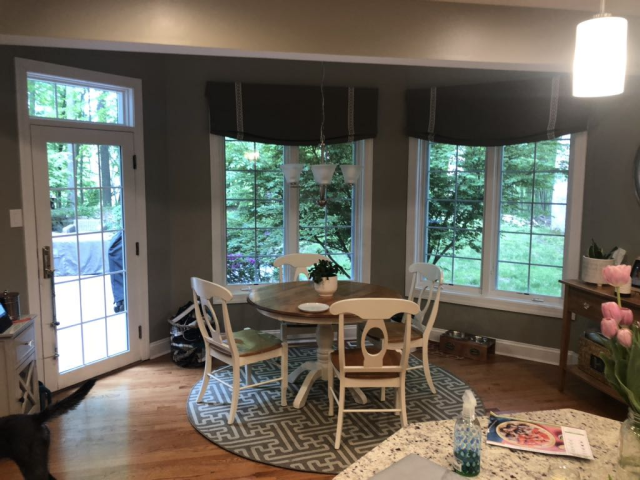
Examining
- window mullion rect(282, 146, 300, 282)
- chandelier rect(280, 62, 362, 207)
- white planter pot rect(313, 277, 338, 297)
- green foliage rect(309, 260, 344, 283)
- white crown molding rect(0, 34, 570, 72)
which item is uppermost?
white crown molding rect(0, 34, 570, 72)

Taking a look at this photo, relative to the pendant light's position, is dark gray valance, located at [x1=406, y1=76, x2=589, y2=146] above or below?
above

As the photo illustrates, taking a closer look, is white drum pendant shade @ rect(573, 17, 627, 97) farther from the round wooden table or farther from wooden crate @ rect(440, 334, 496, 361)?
wooden crate @ rect(440, 334, 496, 361)

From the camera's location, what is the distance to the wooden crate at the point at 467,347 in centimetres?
458

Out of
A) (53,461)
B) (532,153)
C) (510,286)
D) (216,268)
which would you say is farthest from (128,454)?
(532,153)

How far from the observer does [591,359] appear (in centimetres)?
371

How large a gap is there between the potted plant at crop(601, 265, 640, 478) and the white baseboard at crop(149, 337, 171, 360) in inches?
156

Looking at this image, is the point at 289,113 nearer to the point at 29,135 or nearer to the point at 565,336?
the point at 29,135

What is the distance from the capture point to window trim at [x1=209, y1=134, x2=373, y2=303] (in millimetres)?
4758

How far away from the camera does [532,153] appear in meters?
4.54

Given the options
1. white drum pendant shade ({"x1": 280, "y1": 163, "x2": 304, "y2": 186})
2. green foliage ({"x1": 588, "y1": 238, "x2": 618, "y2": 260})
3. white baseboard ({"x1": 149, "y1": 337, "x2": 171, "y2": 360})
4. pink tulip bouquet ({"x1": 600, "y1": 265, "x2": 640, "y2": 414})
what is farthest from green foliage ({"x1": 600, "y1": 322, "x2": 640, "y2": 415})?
white baseboard ({"x1": 149, "y1": 337, "x2": 171, "y2": 360})

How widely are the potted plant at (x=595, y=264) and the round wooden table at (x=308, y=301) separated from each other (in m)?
1.30

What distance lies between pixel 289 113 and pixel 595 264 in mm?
2717

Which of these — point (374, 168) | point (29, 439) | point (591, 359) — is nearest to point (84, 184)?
point (29, 439)

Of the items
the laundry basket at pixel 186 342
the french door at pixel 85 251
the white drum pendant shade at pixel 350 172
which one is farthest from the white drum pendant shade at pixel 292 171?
the laundry basket at pixel 186 342
